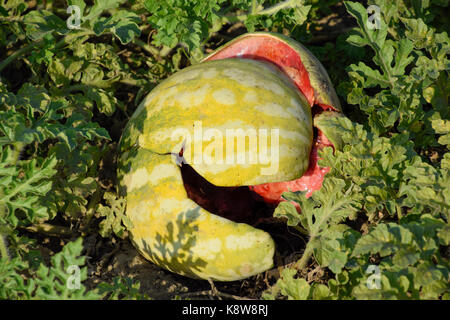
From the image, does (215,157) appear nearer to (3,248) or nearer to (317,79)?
(317,79)

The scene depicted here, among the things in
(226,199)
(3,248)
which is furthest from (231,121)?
(3,248)

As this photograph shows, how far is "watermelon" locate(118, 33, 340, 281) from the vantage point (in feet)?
9.58

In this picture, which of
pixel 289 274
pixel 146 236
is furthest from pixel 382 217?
pixel 146 236

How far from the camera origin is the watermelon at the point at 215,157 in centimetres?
292

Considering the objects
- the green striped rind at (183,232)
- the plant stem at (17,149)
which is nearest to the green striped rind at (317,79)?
the green striped rind at (183,232)

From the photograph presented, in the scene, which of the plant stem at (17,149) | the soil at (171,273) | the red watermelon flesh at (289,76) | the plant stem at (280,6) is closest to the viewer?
the plant stem at (17,149)

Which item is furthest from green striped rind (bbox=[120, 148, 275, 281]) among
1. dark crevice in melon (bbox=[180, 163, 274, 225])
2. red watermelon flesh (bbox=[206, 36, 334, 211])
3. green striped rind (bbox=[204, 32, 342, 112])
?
green striped rind (bbox=[204, 32, 342, 112])

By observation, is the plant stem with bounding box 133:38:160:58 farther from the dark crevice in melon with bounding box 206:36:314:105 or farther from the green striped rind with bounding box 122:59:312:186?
the green striped rind with bounding box 122:59:312:186

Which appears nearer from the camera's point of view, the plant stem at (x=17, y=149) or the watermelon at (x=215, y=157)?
the watermelon at (x=215, y=157)

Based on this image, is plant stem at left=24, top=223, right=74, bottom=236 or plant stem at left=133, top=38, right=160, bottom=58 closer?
plant stem at left=24, top=223, right=74, bottom=236

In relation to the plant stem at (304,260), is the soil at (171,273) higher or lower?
lower

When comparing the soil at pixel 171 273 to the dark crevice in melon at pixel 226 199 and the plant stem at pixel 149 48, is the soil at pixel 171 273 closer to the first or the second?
the dark crevice in melon at pixel 226 199

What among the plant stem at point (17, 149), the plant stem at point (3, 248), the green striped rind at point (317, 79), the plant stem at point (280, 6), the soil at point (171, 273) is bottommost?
the soil at point (171, 273)

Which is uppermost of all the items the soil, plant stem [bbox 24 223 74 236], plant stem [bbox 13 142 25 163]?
plant stem [bbox 13 142 25 163]
